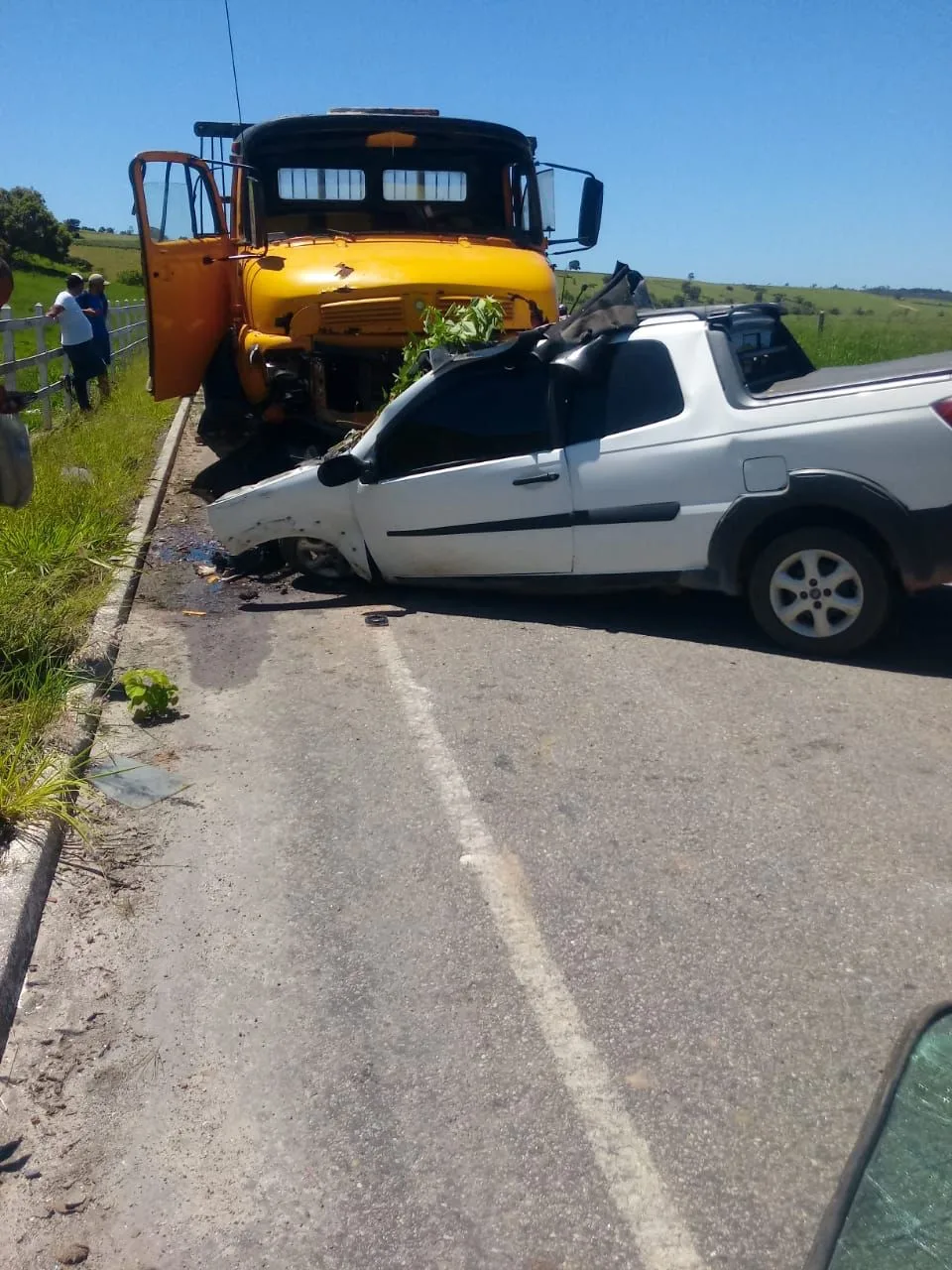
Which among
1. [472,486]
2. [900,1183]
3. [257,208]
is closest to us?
[900,1183]

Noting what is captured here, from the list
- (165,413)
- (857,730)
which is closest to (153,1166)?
(857,730)

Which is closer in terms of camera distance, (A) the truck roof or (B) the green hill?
(A) the truck roof

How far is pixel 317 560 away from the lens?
807cm

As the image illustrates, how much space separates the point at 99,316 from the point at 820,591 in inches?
530

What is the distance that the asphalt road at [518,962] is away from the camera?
273cm

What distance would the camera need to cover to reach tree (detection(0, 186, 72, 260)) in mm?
40531

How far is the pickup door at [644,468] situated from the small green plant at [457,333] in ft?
6.38

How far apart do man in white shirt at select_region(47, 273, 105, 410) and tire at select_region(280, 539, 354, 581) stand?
8.83 m

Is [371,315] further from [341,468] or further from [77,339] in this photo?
[77,339]

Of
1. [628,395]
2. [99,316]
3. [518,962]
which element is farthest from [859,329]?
[518,962]

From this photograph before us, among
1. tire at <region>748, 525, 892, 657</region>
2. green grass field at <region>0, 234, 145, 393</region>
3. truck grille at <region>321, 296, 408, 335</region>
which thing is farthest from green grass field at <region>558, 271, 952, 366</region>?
green grass field at <region>0, 234, 145, 393</region>

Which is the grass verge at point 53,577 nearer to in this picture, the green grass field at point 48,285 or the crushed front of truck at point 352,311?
the crushed front of truck at point 352,311

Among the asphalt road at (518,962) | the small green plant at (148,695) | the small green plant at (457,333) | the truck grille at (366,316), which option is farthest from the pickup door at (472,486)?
the truck grille at (366,316)

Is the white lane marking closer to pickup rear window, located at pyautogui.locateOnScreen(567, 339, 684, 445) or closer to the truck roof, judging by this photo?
pickup rear window, located at pyautogui.locateOnScreen(567, 339, 684, 445)
